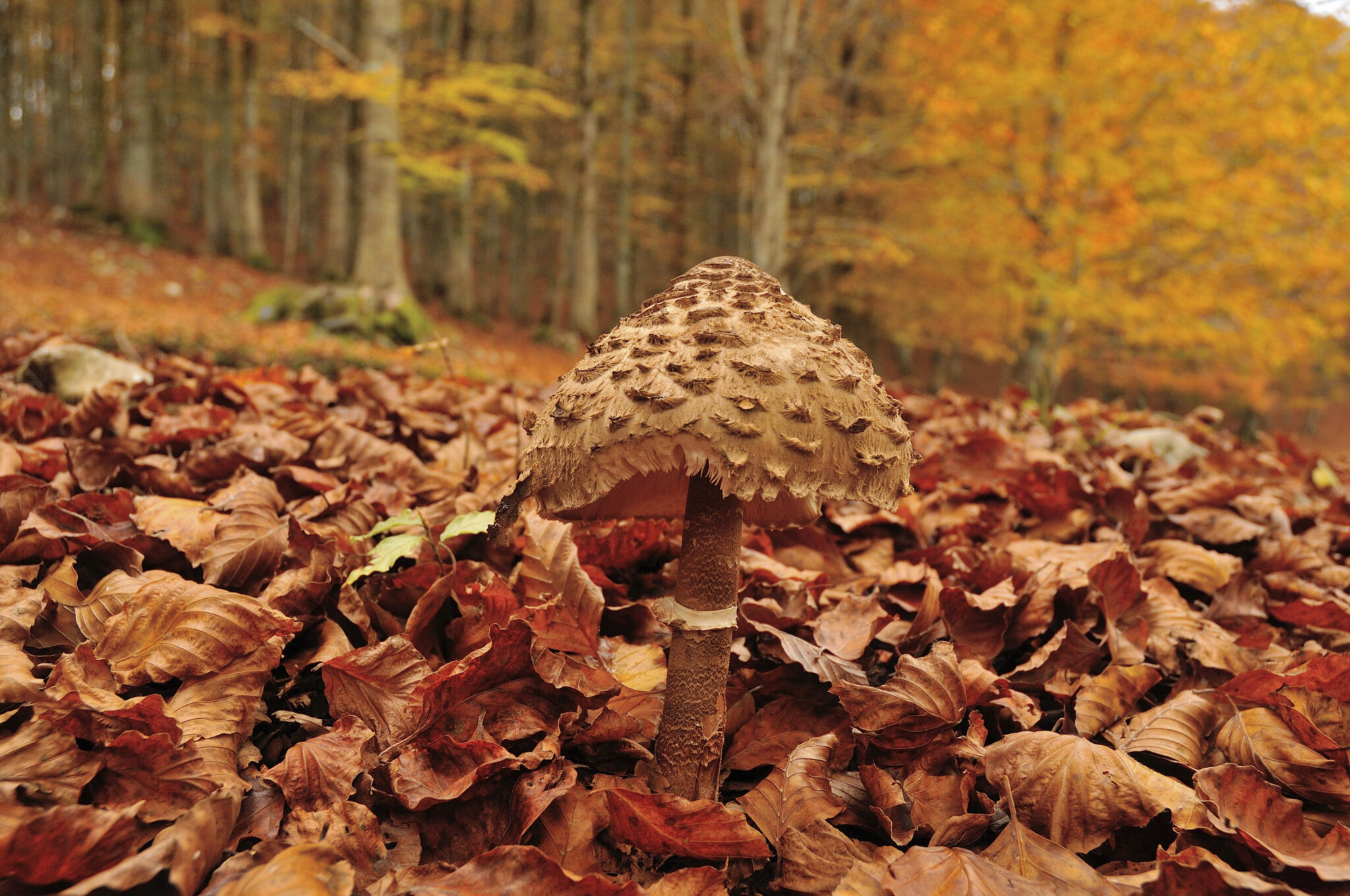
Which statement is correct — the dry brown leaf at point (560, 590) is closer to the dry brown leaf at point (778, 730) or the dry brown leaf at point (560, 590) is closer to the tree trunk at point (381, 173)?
the dry brown leaf at point (778, 730)

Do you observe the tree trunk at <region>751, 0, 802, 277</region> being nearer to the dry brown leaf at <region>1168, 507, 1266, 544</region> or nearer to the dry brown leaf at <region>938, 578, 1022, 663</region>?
the dry brown leaf at <region>1168, 507, 1266, 544</region>

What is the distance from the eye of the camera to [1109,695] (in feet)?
5.76

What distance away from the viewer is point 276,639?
5.09 feet

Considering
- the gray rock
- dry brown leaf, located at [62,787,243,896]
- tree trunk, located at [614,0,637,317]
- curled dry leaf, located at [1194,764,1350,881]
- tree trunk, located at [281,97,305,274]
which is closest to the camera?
dry brown leaf, located at [62,787,243,896]

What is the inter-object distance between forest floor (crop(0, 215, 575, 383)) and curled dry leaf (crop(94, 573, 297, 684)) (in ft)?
3.86

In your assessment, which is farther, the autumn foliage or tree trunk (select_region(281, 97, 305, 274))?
tree trunk (select_region(281, 97, 305, 274))

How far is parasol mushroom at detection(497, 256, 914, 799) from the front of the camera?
1.25 meters

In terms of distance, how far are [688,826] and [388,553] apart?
3.02 ft

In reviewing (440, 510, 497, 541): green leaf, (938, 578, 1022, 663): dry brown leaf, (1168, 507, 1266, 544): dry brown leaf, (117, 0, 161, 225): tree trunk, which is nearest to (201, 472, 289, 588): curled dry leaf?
(440, 510, 497, 541): green leaf

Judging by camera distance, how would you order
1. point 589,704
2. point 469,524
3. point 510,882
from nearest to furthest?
point 510,882 → point 589,704 → point 469,524

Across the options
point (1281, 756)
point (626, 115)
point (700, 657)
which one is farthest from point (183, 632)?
point (626, 115)

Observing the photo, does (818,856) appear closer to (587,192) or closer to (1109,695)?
(1109,695)

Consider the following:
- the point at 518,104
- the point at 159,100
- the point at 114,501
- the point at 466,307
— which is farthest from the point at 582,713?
the point at 159,100

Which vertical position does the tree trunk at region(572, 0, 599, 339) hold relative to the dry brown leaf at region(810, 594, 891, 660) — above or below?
above
